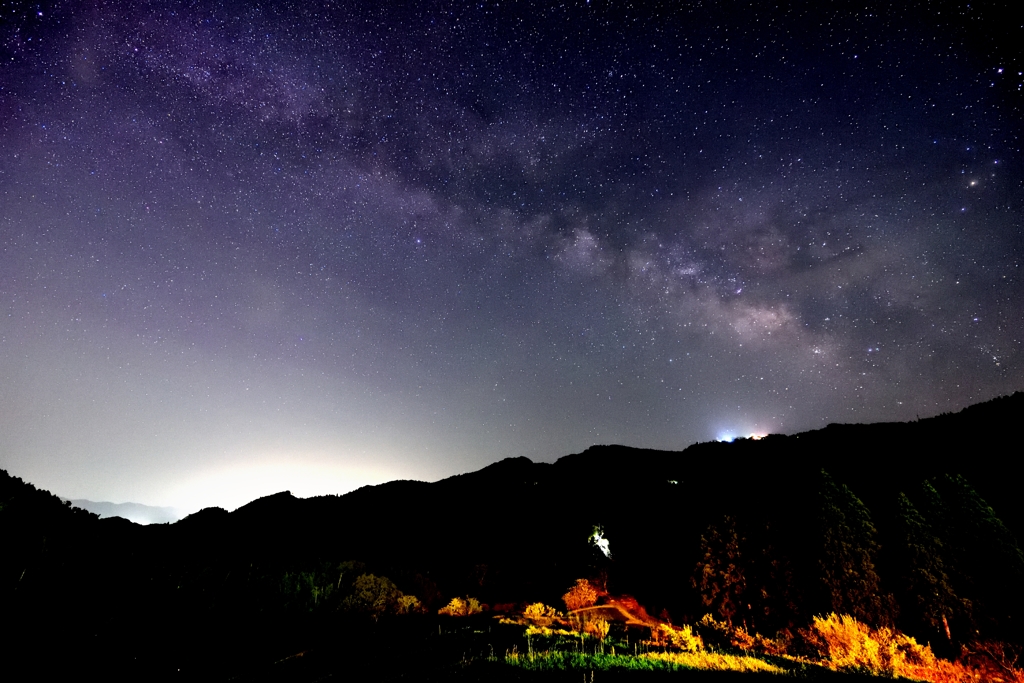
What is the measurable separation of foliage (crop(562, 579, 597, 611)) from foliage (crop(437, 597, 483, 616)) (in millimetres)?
8677


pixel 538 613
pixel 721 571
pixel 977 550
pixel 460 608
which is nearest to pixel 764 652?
pixel 721 571

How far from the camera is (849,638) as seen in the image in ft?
87.1

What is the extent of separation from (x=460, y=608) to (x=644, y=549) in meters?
23.3

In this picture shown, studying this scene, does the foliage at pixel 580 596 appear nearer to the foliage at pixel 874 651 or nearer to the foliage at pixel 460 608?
the foliage at pixel 460 608

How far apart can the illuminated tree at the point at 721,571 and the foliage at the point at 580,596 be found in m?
12.5

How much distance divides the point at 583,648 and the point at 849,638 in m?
17.9

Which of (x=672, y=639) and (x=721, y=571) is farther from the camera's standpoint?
(x=721, y=571)

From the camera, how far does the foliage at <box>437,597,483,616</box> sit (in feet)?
127

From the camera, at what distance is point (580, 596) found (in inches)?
1714

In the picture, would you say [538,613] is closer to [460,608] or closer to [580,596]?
[460,608]

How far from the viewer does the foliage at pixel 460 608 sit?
3866cm

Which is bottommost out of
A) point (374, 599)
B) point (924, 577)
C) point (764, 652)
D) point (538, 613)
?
point (764, 652)

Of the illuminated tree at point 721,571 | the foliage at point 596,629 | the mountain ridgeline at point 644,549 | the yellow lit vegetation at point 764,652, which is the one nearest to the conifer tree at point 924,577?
the mountain ridgeline at point 644,549

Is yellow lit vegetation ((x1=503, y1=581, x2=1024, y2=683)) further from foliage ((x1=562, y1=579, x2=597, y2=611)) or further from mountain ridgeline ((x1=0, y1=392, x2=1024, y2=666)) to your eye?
foliage ((x1=562, y1=579, x2=597, y2=611))
